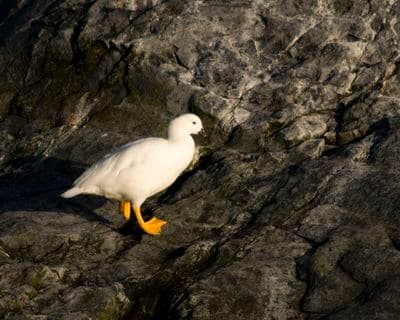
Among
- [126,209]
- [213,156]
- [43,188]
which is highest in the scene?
[43,188]

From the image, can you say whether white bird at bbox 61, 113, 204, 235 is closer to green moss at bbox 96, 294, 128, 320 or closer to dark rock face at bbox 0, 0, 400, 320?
dark rock face at bbox 0, 0, 400, 320

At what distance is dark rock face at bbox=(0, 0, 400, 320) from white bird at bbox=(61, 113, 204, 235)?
0.50 m

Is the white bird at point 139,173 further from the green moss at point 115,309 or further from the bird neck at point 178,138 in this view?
the green moss at point 115,309

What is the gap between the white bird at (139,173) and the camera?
10883 mm

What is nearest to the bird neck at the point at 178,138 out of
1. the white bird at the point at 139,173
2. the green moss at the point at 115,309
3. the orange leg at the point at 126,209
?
the white bird at the point at 139,173

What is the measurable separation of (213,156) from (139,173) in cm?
196

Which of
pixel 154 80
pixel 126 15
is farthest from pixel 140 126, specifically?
pixel 126 15

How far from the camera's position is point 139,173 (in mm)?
10859

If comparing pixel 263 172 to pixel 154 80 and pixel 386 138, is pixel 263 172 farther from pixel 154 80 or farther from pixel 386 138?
pixel 154 80

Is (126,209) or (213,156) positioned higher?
(126,209)

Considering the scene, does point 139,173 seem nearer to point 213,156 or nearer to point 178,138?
point 178,138

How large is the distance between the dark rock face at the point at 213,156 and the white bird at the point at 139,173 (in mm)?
498

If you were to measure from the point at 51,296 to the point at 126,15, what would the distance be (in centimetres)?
702

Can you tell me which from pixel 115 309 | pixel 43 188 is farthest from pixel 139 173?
pixel 43 188
